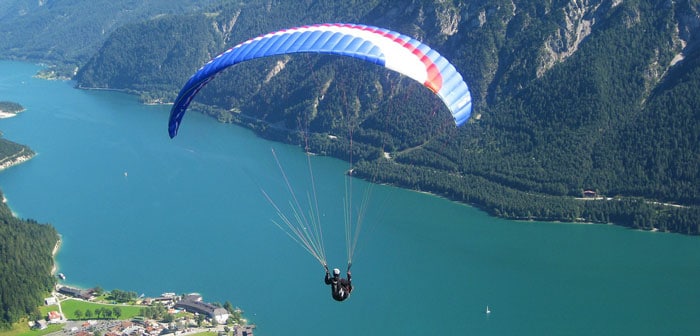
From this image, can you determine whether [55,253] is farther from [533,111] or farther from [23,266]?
[533,111]

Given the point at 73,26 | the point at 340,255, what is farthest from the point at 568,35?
the point at 73,26

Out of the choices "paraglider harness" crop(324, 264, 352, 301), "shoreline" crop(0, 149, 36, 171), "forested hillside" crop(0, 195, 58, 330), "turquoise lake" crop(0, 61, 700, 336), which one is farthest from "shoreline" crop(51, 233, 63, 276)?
"paraglider harness" crop(324, 264, 352, 301)

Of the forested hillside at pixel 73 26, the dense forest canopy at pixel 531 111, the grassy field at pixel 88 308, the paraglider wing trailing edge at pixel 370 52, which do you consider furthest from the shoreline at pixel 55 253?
the forested hillside at pixel 73 26

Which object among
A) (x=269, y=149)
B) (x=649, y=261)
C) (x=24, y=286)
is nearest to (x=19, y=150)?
(x=269, y=149)

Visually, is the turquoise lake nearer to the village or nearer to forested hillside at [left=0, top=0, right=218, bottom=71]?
the village

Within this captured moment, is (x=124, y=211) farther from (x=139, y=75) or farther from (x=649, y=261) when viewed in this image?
(x=139, y=75)

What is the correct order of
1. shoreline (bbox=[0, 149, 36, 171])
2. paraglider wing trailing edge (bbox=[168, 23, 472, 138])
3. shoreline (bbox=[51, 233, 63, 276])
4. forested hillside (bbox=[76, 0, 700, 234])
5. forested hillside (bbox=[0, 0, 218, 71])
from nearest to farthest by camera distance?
1. paraglider wing trailing edge (bbox=[168, 23, 472, 138])
2. shoreline (bbox=[51, 233, 63, 276])
3. forested hillside (bbox=[76, 0, 700, 234])
4. shoreline (bbox=[0, 149, 36, 171])
5. forested hillside (bbox=[0, 0, 218, 71])
